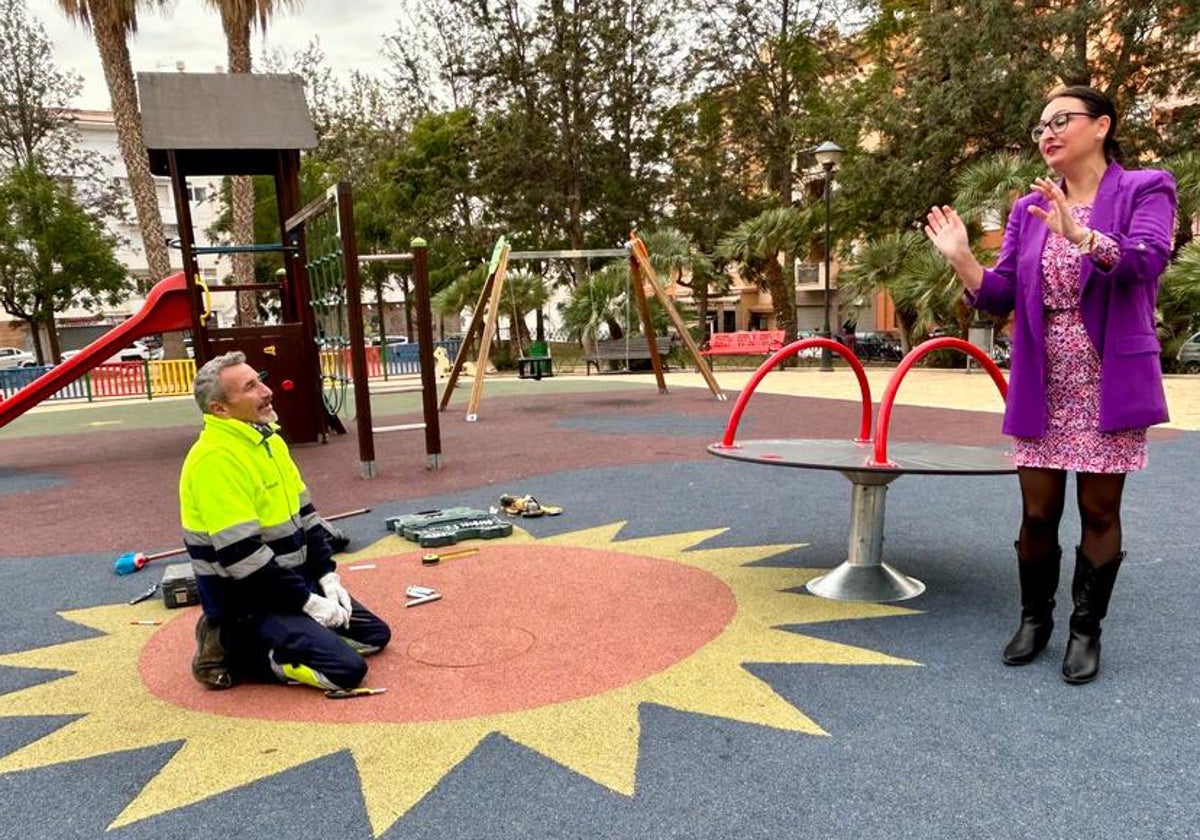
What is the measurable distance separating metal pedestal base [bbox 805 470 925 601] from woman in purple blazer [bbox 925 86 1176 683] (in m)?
0.86

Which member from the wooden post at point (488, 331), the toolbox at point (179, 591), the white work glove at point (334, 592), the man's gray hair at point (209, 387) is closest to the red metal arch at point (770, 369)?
the white work glove at point (334, 592)

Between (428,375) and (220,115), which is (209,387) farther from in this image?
(220,115)

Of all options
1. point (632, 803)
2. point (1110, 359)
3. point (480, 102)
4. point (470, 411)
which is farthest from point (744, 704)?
point (480, 102)

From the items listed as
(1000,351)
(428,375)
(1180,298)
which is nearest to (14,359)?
(428,375)

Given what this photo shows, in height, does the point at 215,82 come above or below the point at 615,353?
above

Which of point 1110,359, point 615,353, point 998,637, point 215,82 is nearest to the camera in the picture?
point 1110,359

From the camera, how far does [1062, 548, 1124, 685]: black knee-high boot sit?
3018 millimetres

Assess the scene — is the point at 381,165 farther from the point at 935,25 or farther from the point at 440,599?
the point at 440,599

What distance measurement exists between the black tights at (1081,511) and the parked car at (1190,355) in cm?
1518

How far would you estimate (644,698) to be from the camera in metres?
3.04

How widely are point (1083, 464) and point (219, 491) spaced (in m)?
2.99

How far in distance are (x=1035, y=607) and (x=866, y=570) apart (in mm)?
960

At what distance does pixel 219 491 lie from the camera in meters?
3.02

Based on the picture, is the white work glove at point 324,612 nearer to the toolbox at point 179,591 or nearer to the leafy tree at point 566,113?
the toolbox at point 179,591
